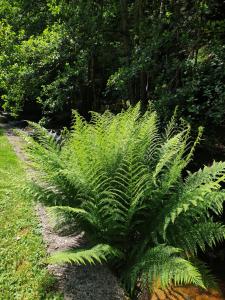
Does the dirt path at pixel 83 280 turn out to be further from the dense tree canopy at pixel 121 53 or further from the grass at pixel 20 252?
the dense tree canopy at pixel 121 53

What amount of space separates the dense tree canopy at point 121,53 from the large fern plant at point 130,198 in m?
1.78

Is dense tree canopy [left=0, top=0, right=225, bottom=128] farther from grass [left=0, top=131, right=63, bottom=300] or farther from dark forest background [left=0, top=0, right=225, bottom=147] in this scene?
grass [left=0, top=131, right=63, bottom=300]

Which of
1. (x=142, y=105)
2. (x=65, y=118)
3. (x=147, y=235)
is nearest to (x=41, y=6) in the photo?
(x=65, y=118)

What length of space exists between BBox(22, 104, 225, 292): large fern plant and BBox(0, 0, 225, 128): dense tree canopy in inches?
70.1

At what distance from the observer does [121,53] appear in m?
9.09

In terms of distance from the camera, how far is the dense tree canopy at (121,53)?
5.57 m

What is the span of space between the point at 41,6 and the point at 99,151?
761 centimetres

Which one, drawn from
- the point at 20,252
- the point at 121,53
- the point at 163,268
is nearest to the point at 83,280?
the point at 163,268

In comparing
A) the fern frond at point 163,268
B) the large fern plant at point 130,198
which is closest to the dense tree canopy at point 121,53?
the large fern plant at point 130,198

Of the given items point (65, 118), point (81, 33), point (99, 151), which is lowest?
point (65, 118)

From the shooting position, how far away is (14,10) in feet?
33.7

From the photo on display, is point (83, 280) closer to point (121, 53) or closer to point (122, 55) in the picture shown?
point (122, 55)

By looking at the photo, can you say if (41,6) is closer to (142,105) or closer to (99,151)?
(142,105)

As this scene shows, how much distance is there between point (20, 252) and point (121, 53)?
6.41m
